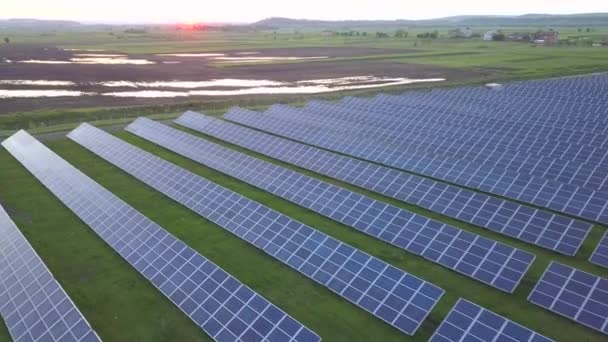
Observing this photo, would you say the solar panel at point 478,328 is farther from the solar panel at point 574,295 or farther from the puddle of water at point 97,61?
the puddle of water at point 97,61

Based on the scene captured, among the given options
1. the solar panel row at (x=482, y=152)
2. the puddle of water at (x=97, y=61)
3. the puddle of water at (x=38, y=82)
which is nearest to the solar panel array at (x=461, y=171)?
the solar panel row at (x=482, y=152)

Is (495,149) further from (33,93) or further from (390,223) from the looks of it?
(33,93)

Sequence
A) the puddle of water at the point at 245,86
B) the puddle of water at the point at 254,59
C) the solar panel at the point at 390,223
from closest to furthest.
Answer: the solar panel at the point at 390,223
the puddle of water at the point at 245,86
the puddle of water at the point at 254,59

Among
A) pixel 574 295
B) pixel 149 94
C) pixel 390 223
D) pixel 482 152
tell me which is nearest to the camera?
pixel 574 295

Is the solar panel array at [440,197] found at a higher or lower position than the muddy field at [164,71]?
higher

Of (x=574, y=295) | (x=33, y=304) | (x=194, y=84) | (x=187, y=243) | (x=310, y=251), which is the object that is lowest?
(x=194, y=84)

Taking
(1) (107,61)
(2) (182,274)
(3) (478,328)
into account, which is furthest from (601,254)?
(1) (107,61)

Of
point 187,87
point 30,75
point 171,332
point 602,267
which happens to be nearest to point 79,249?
point 171,332

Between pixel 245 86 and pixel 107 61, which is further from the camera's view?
pixel 107 61
